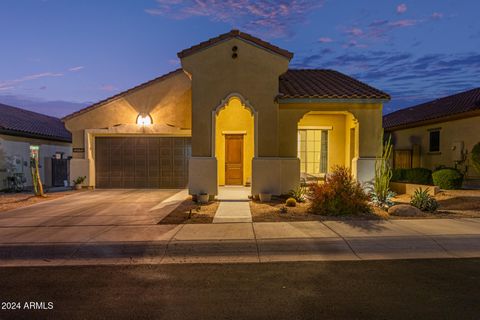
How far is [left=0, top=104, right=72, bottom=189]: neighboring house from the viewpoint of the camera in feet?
52.3

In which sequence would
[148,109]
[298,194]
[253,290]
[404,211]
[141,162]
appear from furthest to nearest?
[141,162] → [148,109] → [298,194] → [404,211] → [253,290]

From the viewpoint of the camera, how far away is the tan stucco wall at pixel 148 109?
15.1m

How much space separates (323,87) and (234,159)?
206 inches

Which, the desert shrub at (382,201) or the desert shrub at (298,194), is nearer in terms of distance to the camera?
the desert shrub at (382,201)

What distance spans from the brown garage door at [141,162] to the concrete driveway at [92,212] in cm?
193

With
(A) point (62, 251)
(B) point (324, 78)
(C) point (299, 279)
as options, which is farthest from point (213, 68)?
(C) point (299, 279)

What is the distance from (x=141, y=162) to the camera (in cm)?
1565

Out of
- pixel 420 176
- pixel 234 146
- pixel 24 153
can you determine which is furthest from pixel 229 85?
pixel 24 153

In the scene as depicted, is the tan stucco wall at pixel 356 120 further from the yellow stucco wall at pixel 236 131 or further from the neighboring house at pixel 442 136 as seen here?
the neighboring house at pixel 442 136

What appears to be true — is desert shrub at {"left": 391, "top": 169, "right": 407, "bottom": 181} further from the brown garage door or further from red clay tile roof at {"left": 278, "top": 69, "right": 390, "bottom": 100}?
the brown garage door

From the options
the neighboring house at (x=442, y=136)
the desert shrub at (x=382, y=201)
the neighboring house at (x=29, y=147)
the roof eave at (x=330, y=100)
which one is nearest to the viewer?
the desert shrub at (x=382, y=201)

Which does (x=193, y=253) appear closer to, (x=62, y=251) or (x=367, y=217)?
(x=62, y=251)

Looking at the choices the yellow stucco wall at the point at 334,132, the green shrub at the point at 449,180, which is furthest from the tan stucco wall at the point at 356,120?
the green shrub at the point at 449,180

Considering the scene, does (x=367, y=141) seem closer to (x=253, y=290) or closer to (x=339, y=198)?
(x=339, y=198)
